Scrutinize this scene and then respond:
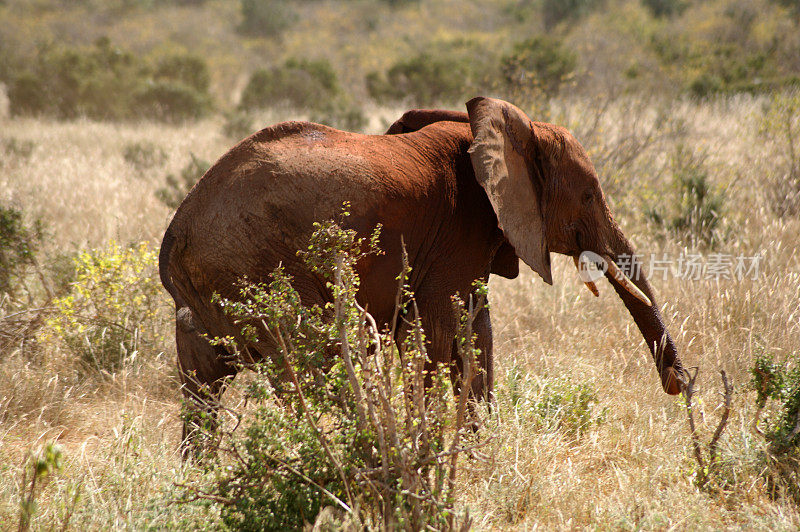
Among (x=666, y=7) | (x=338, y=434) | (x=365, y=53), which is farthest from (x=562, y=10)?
(x=338, y=434)

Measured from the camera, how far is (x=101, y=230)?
689cm

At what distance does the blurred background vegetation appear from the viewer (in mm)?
15617

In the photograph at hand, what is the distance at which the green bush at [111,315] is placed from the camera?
4766 mm

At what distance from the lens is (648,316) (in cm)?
412

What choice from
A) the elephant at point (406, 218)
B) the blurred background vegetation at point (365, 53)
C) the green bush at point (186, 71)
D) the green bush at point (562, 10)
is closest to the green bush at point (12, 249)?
the elephant at point (406, 218)

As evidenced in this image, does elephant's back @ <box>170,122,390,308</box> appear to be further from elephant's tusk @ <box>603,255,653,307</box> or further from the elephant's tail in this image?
elephant's tusk @ <box>603,255,653,307</box>

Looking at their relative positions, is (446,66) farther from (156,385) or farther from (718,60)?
(156,385)

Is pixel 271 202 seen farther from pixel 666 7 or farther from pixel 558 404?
pixel 666 7

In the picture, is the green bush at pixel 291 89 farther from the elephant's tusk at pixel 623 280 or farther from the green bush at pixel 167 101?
the elephant's tusk at pixel 623 280

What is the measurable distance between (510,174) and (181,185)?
635cm

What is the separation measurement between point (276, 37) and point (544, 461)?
3431 centimetres

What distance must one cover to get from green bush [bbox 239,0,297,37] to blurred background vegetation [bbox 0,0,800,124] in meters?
0.07

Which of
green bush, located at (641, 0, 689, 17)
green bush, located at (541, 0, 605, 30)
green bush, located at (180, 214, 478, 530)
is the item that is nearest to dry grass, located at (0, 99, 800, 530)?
green bush, located at (180, 214, 478, 530)

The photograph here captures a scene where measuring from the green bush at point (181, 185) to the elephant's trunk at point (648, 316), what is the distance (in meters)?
4.71
